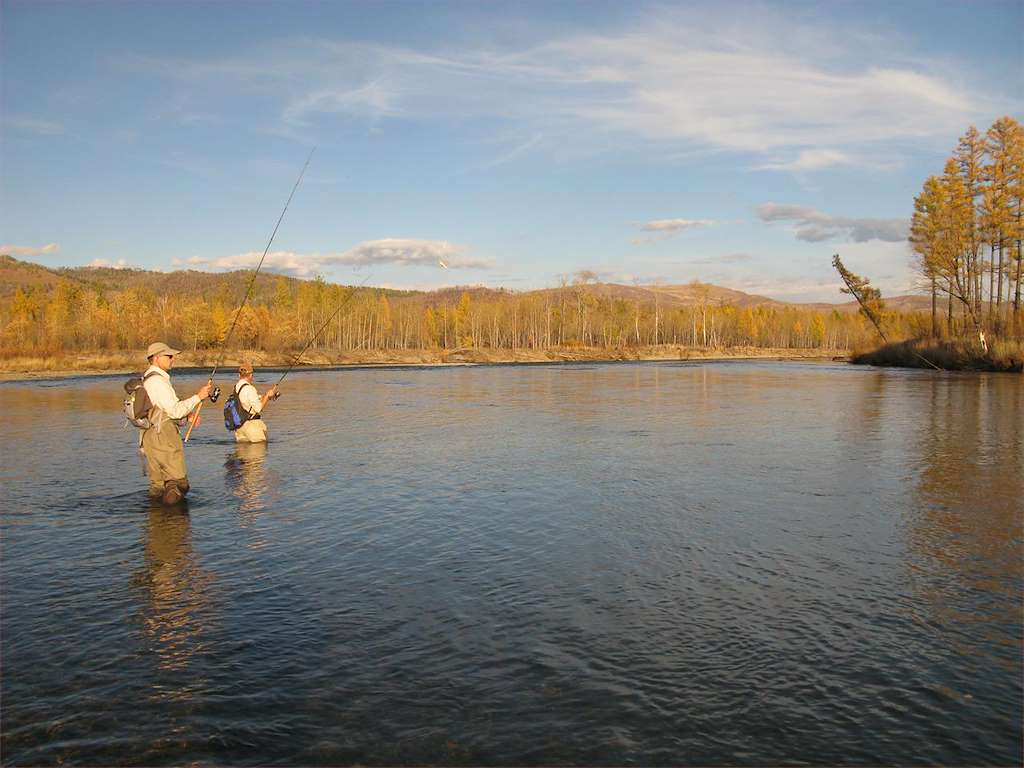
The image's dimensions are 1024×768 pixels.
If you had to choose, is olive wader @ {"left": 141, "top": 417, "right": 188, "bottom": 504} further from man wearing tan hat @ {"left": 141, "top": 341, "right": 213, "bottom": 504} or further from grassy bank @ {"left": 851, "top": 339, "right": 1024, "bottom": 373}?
grassy bank @ {"left": 851, "top": 339, "right": 1024, "bottom": 373}

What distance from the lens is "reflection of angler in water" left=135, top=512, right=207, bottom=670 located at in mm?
5945

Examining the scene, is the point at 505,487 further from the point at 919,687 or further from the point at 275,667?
the point at 919,687

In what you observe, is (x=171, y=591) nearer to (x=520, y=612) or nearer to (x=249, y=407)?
(x=520, y=612)

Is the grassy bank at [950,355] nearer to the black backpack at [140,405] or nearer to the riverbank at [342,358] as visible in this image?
the riverbank at [342,358]

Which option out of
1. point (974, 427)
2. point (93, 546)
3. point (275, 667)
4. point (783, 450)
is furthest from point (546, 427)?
point (275, 667)

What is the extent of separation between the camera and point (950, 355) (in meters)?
50.6

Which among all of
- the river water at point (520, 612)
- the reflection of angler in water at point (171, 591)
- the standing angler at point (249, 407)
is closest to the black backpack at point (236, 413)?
the standing angler at point (249, 407)

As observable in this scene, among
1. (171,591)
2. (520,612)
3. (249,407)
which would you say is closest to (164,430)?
(171,591)

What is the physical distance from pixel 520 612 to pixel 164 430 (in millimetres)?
6404

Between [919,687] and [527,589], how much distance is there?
339cm

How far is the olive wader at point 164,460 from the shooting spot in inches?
410

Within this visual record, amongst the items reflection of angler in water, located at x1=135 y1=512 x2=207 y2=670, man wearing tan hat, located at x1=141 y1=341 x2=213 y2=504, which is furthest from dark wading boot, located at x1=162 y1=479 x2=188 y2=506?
reflection of angler in water, located at x1=135 y1=512 x2=207 y2=670

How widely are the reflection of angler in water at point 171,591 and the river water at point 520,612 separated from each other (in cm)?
4

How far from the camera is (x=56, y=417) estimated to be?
82.2ft
